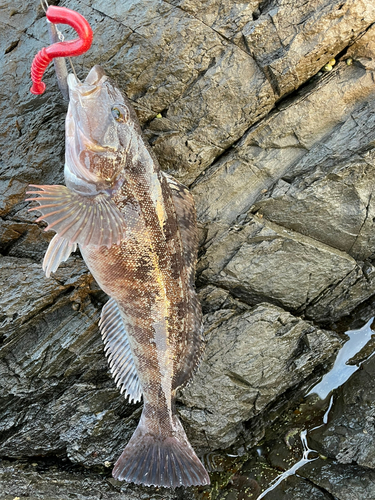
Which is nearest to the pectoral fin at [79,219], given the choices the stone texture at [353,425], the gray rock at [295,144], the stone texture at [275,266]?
the gray rock at [295,144]

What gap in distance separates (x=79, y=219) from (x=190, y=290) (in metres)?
1.30

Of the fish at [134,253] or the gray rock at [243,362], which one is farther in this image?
the gray rock at [243,362]

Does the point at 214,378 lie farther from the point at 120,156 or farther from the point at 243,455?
the point at 120,156

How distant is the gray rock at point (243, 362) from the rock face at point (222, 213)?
0.05 feet

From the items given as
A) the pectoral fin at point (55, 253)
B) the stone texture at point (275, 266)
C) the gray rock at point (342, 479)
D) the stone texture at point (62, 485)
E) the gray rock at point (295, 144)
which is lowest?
the stone texture at point (62, 485)

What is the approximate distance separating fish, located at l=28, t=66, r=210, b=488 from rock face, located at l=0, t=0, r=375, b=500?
0.51m

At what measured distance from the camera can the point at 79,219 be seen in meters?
3.56

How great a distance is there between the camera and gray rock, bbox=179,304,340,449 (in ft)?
15.4

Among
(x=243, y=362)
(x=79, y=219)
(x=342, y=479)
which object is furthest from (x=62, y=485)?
(x=342, y=479)

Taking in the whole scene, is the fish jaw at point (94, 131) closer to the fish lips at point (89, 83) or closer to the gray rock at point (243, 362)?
the fish lips at point (89, 83)

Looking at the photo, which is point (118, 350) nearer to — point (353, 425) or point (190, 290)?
point (190, 290)

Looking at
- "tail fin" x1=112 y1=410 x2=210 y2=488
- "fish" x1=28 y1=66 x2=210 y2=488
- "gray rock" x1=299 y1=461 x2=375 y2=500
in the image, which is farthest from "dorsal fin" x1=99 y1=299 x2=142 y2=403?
"gray rock" x1=299 y1=461 x2=375 y2=500

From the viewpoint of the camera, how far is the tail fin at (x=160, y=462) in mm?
4066

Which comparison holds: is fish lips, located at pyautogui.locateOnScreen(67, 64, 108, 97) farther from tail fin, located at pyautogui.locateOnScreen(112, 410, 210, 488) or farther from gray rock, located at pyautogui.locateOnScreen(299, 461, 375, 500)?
gray rock, located at pyautogui.locateOnScreen(299, 461, 375, 500)
